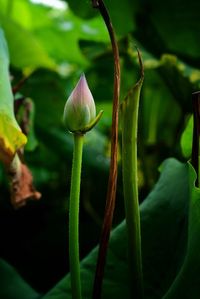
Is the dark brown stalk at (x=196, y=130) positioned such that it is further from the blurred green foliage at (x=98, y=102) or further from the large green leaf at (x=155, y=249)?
the blurred green foliage at (x=98, y=102)

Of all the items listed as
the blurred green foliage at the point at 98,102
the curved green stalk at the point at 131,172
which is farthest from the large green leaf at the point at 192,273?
the blurred green foliage at the point at 98,102

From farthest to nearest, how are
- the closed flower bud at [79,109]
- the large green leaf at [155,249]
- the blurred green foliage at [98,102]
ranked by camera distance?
the blurred green foliage at [98,102] < the large green leaf at [155,249] < the closed flower bud at [79,109]

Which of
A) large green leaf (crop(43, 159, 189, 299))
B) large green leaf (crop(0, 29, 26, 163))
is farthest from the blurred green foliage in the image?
large green leaf (crop(0, 29, 26, 163))

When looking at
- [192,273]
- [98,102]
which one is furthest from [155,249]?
[98,102]

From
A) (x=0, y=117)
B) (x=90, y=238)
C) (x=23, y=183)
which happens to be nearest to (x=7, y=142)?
(x=0, y=117)

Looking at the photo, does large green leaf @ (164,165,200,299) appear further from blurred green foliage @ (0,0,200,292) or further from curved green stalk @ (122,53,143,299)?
blurred green foliage @ (0,0,200,292)

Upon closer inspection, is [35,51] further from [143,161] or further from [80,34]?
[80,34]
